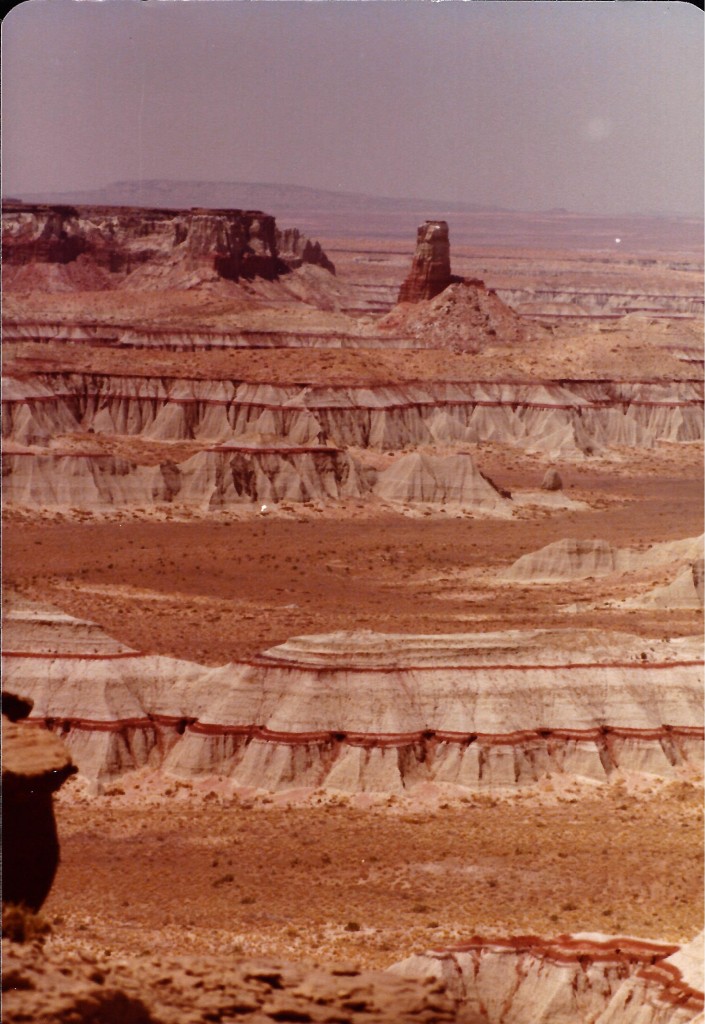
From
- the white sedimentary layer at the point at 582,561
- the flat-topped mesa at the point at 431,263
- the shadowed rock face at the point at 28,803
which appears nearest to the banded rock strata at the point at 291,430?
the white sedimentary layer at the point at 582,561

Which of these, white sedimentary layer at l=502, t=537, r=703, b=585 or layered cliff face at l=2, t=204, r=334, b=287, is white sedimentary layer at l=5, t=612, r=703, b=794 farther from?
layered cliff face at l=2, t=204, r=334, b=287

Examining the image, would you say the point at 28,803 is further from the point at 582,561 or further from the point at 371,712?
the point at 582,561

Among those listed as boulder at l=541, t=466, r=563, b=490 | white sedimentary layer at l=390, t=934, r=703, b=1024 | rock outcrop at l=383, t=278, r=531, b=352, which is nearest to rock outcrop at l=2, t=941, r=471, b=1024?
white sedimentary layer at l=390, t=934, r=703, b=1024

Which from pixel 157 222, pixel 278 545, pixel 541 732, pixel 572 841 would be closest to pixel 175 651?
pixel 541 732

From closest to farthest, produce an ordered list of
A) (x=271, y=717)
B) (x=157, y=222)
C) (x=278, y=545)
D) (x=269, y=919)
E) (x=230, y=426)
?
(x=269, y=919) < (x=271, y=717) < (x=278, y=545) < (x=230, y=426) < (x=157, y=222)

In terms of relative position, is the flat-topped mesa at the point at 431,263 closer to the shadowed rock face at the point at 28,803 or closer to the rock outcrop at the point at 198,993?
the shadowed rock face at the point at 28,803

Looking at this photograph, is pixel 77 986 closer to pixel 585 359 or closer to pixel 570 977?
pixel 570 977
